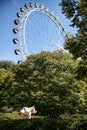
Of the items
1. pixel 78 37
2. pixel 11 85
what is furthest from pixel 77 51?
pixel 11 85

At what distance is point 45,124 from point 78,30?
5.05 meters

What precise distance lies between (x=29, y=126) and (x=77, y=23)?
5465 mm

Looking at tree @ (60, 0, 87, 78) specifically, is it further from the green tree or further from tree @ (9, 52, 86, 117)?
the green tree

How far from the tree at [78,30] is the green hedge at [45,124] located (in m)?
3.40

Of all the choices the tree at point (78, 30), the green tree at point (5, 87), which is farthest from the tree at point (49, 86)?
the tree at point (78, 30)

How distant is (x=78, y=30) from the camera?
19.1 m

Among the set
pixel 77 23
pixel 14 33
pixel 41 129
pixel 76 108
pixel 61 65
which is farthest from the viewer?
pixel 14 33

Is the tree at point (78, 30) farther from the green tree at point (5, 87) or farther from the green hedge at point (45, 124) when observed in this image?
the green tree at point (5, 87)

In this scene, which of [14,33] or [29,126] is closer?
[29,126]

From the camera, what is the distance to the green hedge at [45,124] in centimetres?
1612

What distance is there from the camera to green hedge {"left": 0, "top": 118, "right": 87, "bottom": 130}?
1612 cm

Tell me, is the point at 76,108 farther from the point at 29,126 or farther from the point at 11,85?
the point at 29,126

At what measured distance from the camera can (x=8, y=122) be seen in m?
19.2

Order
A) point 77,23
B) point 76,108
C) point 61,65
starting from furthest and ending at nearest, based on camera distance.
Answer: point 61,65 → point 76,108 → point 77,23
